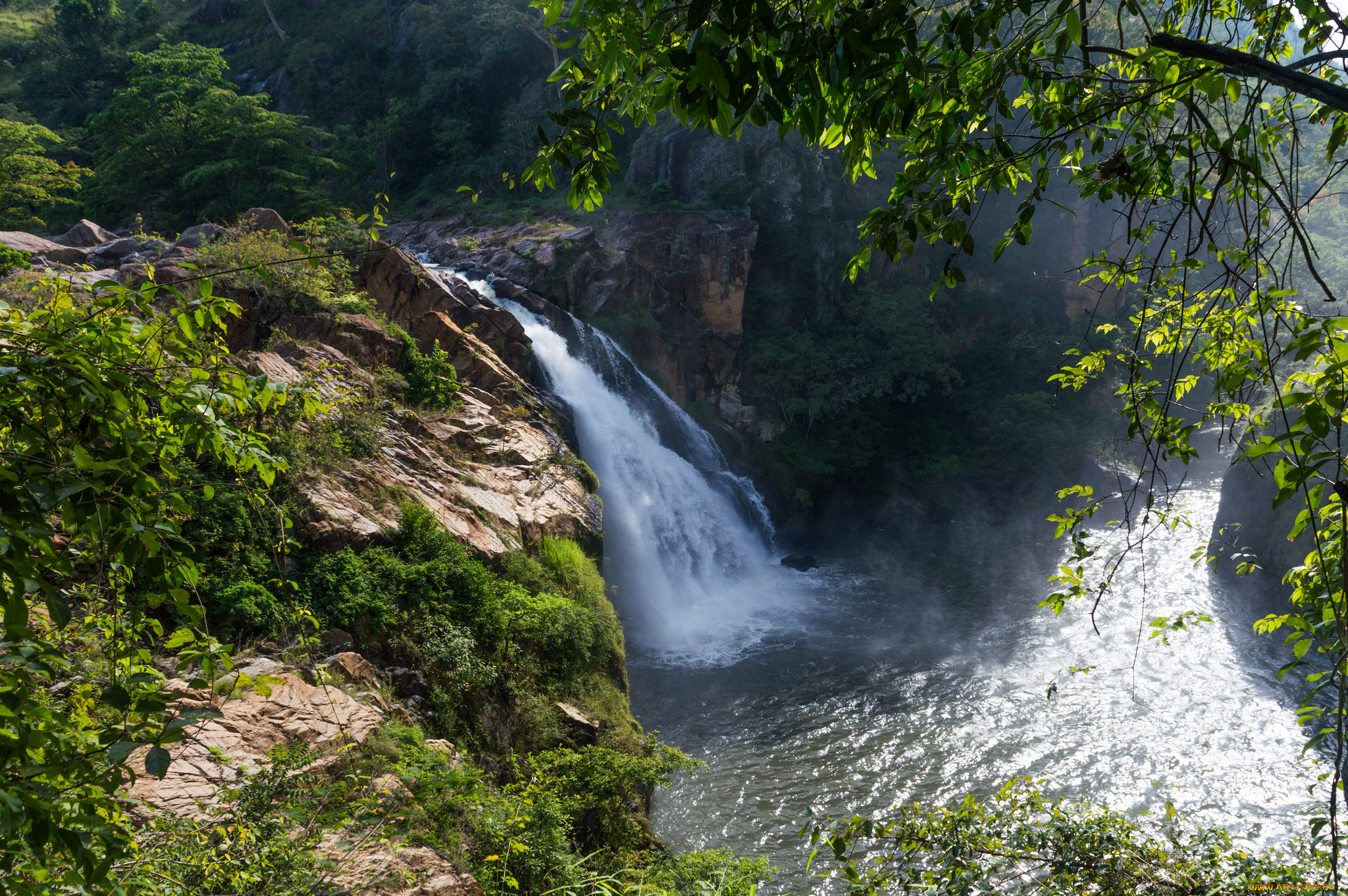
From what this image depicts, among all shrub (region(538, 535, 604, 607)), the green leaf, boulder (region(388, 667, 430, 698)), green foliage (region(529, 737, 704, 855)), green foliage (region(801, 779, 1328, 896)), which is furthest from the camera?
shrub (region(538, 535, 604, 607))

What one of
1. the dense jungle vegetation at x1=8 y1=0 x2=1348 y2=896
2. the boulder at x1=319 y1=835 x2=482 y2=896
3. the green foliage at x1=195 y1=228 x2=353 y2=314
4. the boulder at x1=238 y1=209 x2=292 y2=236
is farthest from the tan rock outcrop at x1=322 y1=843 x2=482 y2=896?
the boulder at x1=238 y1=209 x2=292 y2=236

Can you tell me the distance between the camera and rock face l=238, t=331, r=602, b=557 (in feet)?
23.7

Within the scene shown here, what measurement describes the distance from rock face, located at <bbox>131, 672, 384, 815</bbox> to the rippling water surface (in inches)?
186

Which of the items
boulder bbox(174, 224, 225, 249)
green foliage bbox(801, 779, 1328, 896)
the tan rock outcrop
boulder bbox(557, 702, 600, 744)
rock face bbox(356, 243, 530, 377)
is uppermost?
rock face bbox(356, 243, 530, 377)

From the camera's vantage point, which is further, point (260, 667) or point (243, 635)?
point (243, 635)

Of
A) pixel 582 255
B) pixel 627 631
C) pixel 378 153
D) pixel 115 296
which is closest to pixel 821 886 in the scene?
pixel 627 631

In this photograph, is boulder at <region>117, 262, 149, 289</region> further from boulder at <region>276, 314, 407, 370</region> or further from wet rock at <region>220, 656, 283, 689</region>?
wet rock at <region>220, 656, 283, 689</region>

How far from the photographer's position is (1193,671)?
12.3 metres

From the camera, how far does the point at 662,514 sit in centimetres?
1555

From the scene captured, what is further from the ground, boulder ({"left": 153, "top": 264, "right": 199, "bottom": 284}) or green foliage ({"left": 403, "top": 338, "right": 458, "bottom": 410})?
green foliage ({"left": 403, "top": 338, "right": 458, "bottom": 410})

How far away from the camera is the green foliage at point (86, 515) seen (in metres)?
1.34

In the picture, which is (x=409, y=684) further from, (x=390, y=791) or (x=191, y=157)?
(x=191, y=157)

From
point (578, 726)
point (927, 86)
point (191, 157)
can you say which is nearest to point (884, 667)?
point (578, 726)

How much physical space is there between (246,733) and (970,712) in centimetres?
1051
